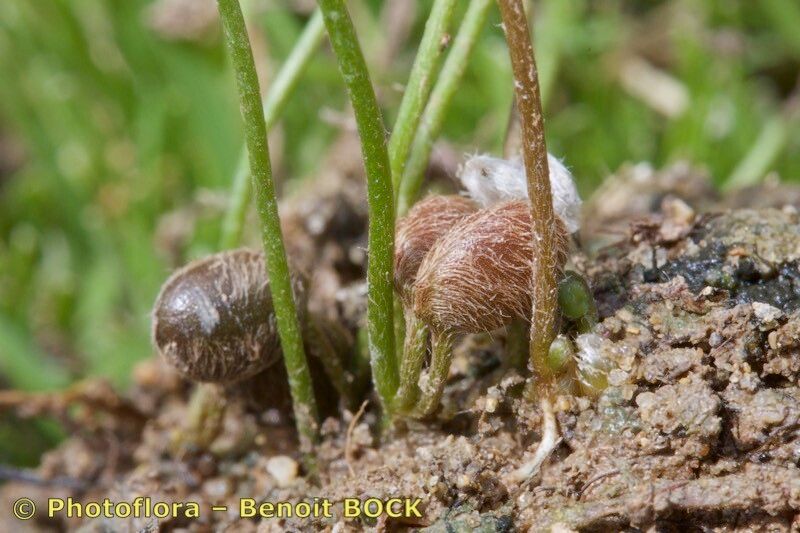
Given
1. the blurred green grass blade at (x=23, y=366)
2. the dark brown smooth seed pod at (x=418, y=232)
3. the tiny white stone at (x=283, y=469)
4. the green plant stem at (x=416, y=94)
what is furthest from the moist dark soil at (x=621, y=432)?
the blurred green grass blade at (x=23, y=366)

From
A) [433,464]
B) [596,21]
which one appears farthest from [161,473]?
[596,21]

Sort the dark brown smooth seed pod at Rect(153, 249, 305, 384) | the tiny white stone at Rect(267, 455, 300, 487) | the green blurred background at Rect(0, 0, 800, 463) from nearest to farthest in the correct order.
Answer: the dark brown smooth seed pod at Rect(153, 249, 305, 384), the tiny white stone at Rect(267, 455, 300, 487), the green blurred background at Rect(0, 0, 800, 463)

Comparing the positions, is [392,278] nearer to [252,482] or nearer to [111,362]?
[252,482]

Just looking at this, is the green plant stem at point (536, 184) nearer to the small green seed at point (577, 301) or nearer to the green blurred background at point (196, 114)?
the small green seed at point (577, 301)

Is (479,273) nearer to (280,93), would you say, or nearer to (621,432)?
(621,432)

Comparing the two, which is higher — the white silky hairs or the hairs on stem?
the white silky hairs

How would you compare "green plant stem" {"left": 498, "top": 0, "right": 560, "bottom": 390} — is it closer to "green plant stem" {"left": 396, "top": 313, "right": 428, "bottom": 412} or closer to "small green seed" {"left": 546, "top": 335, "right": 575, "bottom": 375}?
"small green seed" {"left": 546, "top": 335, "right": 575, "bottom": 375}

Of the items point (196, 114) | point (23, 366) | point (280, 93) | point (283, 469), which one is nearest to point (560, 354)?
point (283, 469)

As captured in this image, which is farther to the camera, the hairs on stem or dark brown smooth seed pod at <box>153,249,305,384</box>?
dark brown smooth seed pod at <box>153,249,305,384</box>

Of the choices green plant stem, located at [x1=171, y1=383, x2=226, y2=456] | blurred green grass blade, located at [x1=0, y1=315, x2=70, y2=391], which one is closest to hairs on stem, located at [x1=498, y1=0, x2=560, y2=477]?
green plant stem, located at [x1=171, y1=383, x2=226, y2=456]
